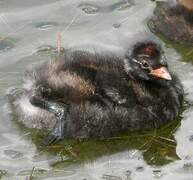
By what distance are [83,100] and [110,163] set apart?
0.54 m

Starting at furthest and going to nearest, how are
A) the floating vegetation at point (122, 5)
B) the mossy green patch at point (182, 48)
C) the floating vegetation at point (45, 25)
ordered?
the floating vegetation at point (122, 5)
the floating vegetation at point (45, 25)
the mossy green patch at point (182, 48)

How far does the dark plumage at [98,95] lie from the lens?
6902 millimetres

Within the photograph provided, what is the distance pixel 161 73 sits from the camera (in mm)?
7090

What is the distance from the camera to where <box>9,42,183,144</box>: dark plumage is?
6.90m

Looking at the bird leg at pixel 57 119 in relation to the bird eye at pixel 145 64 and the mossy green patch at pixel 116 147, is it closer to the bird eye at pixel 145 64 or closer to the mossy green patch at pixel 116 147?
the mossy green patch at pixel 116 147

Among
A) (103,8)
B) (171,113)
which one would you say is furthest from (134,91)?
(103,8)

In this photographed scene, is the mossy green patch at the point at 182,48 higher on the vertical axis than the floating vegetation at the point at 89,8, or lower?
lower

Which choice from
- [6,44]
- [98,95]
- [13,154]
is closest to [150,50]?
[98,95]

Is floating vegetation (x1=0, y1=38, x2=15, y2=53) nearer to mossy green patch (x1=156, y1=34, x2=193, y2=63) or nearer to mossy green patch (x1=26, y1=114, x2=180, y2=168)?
mossy green patch (x1=26, y1=114, x2=180, y2=168)

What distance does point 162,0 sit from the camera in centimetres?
913

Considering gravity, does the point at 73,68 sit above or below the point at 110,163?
above

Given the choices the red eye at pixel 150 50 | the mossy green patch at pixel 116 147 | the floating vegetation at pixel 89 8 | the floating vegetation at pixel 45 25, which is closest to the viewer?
the mossy green patch at pixel 116 147

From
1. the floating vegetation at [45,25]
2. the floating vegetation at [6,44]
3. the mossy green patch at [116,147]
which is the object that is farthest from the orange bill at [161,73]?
the floating vegetation at [45,25]

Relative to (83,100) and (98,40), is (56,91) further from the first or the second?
(98,40)
